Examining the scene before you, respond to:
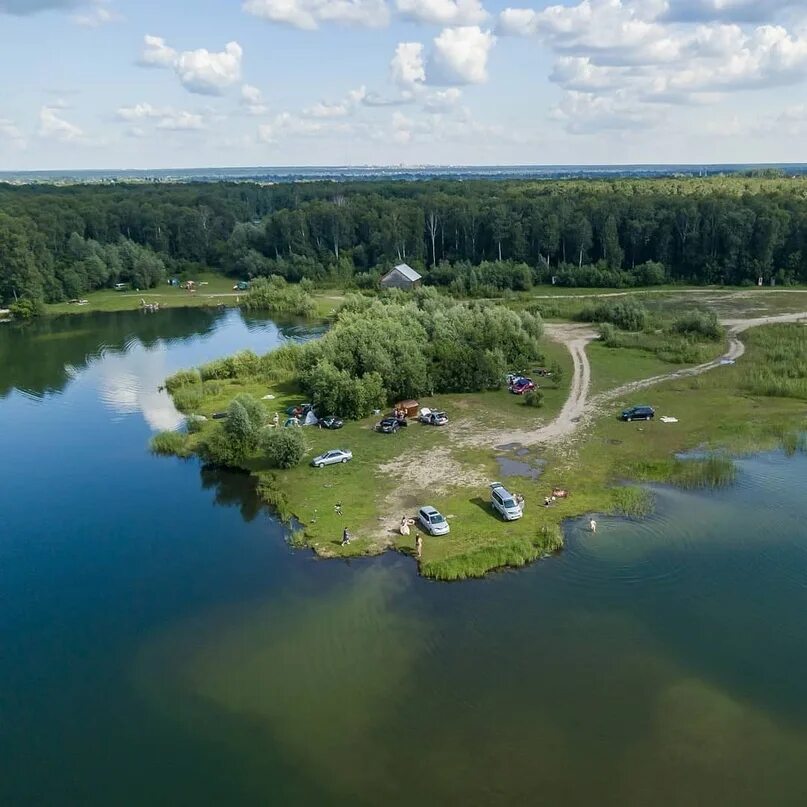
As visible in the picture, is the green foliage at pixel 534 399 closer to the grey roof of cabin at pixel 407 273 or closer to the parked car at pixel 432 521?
the parked car at pixel 432 521

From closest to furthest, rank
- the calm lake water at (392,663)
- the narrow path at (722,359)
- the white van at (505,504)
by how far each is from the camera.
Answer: the calm lake water at (392,663), the white van at (505,504), the narrow path at (722,359)

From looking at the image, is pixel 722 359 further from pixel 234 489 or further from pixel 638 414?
pixel 234 489

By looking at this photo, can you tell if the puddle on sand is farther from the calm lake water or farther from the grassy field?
the grassy field

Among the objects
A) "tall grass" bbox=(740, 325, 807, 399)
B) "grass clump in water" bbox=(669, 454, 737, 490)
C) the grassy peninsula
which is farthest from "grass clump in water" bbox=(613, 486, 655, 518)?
"tall grass" bbox=(740, 325, 807, 399)

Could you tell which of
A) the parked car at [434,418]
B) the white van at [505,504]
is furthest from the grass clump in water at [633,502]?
the parked car at [434,418]

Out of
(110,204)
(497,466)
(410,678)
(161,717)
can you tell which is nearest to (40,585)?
(161,717)

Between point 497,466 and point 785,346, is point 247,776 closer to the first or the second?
point 497,466
